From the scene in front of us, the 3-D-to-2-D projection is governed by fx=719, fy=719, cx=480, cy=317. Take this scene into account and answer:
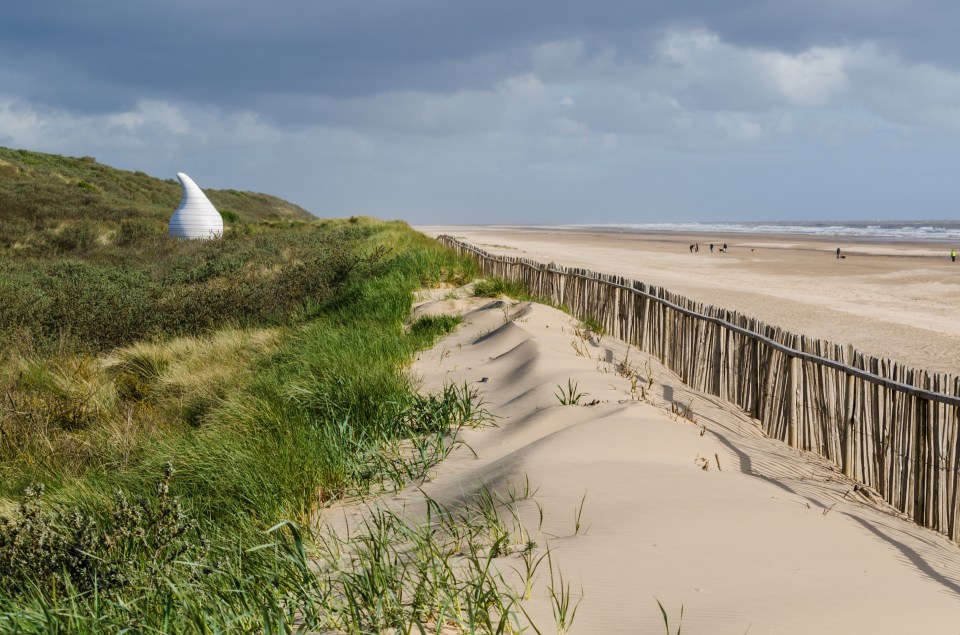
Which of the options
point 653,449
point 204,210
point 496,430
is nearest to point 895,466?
point 653,449

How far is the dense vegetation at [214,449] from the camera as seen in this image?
1.98 metres

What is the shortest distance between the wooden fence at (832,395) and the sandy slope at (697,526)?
17cm

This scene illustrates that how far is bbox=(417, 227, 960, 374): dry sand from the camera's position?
34.6 ft

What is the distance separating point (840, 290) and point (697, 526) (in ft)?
54.9

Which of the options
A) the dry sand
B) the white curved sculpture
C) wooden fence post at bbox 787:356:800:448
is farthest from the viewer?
the white curved sculpture

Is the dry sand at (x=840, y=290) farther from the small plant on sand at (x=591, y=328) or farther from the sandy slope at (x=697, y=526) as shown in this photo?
the sandy slope at (x=697, y=526)

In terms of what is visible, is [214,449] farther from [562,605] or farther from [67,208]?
[67,208]

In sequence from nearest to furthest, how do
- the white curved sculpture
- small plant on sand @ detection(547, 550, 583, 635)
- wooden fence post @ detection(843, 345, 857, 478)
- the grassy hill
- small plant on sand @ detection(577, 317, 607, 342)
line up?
small plant on sand @ detection(547, 550, 583, 635) → wooden fence post @ detection(843, 345, 857, 478) → small plant on sand @ detection(577, 317, 607, 342) → the grassy hill → the white curved sculpture

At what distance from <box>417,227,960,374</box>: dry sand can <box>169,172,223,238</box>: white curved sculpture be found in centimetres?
1259

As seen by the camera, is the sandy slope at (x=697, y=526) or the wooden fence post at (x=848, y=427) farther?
the wooden fence post at (x=848, y=427)

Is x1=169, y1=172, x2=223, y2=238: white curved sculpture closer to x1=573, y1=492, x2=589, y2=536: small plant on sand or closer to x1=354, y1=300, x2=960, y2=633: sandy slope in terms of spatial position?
x1=354, y1=300, x2=960, y2=633: sandy slope

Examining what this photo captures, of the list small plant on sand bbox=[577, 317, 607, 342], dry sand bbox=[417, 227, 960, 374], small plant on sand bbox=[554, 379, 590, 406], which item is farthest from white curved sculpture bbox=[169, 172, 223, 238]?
small plant on sand bbox=[554, 379, 590, 406]

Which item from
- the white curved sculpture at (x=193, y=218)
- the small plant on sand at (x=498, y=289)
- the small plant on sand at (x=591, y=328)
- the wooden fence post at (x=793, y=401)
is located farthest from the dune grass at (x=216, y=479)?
the white curved sculpture at (x=193, y=218)

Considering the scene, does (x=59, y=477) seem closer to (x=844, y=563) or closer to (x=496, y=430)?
(x=496, y=430)
